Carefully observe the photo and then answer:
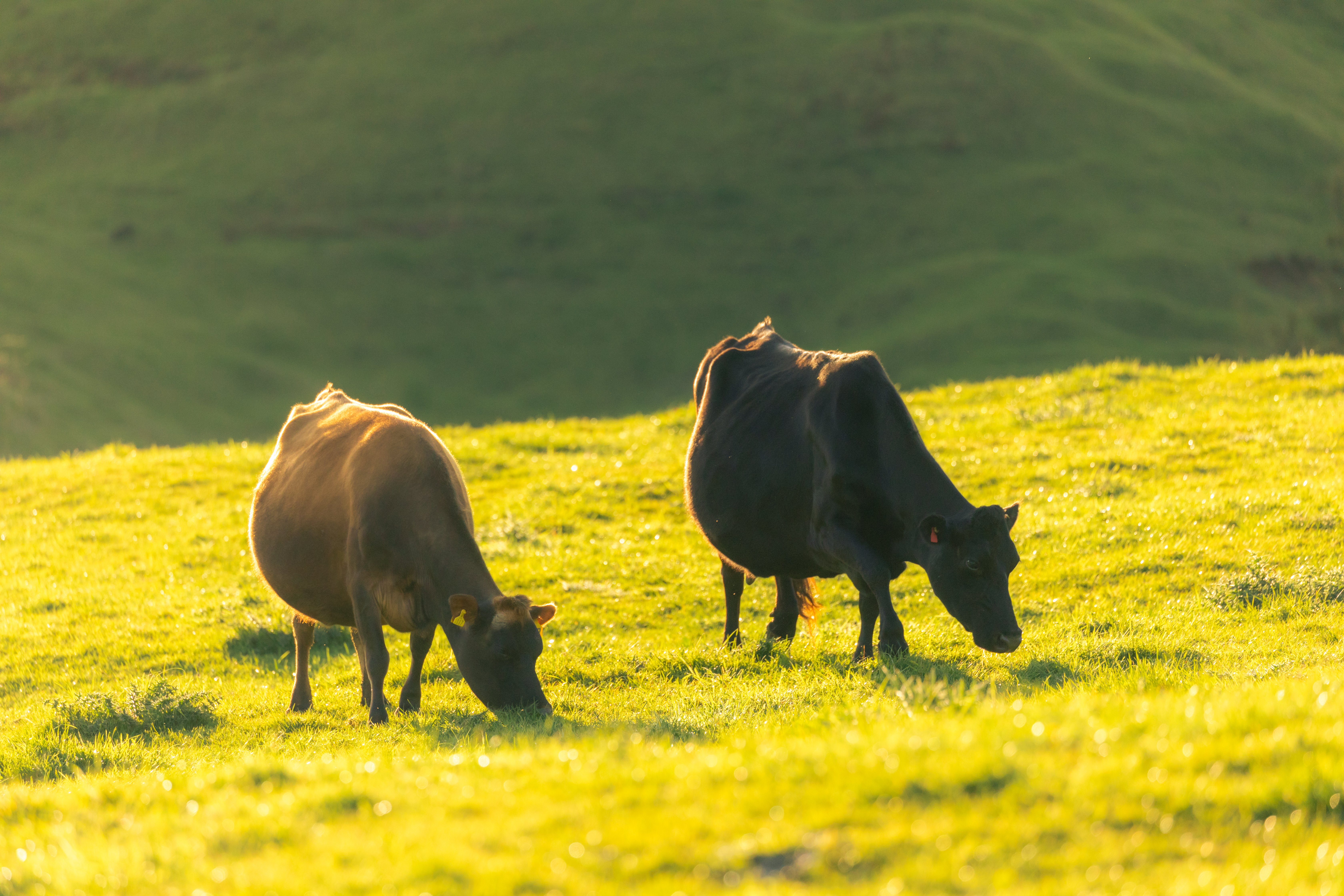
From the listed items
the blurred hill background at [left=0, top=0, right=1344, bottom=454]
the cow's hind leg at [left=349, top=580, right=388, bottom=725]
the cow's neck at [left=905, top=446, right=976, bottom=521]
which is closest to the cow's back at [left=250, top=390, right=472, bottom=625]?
the cow's hind leg at [left=349, top=580, right=388, bottom=725]

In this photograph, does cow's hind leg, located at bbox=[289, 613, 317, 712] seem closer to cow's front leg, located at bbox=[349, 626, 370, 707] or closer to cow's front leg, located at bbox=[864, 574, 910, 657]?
cow's front leg, located at bbox=[349, 626, 370, 707]

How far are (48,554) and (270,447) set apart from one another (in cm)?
724

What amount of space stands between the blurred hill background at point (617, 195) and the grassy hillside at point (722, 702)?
190ft

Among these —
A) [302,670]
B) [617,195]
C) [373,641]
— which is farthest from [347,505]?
[617,195]

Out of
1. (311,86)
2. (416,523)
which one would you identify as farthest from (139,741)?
(311,86)

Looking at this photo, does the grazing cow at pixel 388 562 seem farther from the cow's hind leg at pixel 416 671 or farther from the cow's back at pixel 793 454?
the cow's back at pixel 793 454

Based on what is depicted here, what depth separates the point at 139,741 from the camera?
9.70 metres

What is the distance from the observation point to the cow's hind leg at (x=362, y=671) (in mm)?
10766

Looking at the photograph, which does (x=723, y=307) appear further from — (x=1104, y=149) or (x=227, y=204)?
(x=227, y=204)

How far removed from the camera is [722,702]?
9078 millimetres

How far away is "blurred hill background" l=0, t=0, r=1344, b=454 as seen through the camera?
84.8 metres

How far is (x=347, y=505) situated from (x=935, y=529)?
4.87 metres

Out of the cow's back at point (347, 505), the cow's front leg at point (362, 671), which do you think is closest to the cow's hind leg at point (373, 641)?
the cow's back at point (347, 505)

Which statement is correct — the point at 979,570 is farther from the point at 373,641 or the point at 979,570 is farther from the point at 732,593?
the point at 373,641
